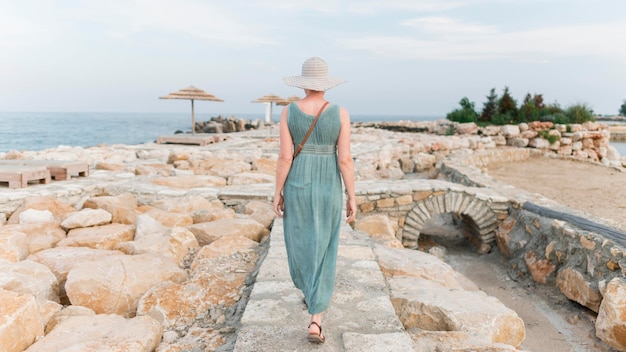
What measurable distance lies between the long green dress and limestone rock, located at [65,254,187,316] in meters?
1.46

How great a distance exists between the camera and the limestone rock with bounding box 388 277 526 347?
295 cm

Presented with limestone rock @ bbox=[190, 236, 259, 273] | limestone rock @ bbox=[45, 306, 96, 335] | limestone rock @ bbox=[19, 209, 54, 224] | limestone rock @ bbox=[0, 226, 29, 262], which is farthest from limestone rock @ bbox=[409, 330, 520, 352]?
limestone rock @ bbox=[19, 209, 54, 224]

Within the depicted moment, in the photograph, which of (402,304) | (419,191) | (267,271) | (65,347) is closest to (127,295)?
(65,347)

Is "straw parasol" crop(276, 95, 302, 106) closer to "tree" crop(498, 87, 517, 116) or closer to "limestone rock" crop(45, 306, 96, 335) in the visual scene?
"tree" crop(498, 87, 517, 116)

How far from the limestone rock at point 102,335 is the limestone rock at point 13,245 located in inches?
48.1

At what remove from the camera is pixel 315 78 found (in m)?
2.46

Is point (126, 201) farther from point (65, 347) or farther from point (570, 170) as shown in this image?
point (570, 170)

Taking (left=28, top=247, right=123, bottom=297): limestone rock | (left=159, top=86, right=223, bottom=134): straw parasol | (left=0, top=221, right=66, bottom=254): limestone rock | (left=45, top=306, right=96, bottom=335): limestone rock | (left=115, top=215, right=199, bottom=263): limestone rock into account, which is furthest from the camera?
(left=159, top=86, right=223, bottom=134): straw parasol

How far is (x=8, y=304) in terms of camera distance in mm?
2531

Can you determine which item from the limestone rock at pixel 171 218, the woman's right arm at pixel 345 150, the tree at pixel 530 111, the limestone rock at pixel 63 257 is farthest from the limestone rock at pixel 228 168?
the tree at pixel 530 111

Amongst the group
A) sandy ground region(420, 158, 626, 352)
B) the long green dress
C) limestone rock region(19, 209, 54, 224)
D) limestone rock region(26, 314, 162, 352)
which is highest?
the long green dress

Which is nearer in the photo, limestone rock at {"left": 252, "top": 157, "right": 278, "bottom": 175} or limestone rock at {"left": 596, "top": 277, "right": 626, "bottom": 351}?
limestone rock at {"left": 596, "top": 277, "right": 626, "bottom": 351}

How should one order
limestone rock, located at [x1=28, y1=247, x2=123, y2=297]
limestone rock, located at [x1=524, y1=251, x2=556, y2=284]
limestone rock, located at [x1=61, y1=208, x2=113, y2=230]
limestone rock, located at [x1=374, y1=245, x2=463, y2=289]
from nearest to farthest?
1. limestone rock, located at [x1=28, y1=247, x2=123, y2=297]
2. limestone rock, located at [x1=374, y1=245, x2=463, y2=289]
3. limestone rock, located at [x1=61, y1=208, x2=113, y2=230]
4. limestone rock, located at [x1=524, y1=251, x2=556, y2=284]

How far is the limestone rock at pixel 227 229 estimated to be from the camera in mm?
4441
